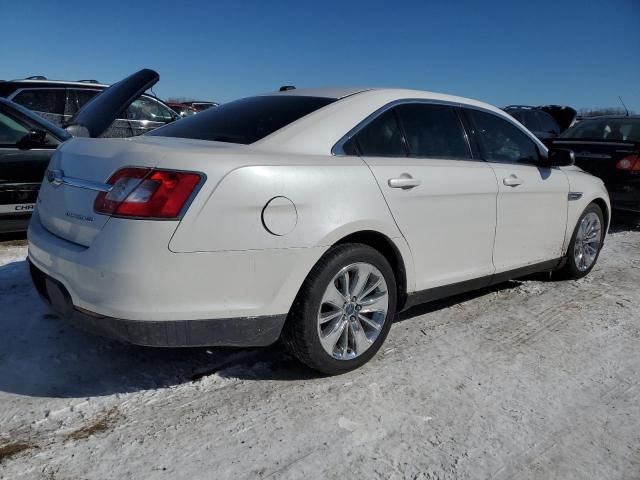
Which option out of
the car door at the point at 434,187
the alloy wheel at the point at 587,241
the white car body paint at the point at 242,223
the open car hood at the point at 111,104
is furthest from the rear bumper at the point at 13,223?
the alloy wheel at the point at 587,241

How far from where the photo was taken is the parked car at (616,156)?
6777mm

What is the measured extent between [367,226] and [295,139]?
57 cm

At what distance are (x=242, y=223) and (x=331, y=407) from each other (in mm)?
952

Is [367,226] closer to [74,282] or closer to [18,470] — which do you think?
[74,282]

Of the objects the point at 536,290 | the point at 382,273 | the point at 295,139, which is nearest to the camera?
the point at 295,139

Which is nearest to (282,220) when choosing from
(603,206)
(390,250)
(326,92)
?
(390,250)

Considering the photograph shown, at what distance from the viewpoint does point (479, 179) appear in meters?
3.54

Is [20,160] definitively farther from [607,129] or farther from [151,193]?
[607,129]

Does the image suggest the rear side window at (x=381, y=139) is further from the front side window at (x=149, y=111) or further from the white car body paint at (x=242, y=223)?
the front side window at (x=149, y=111)

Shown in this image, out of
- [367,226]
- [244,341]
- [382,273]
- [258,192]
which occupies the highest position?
[258,192]

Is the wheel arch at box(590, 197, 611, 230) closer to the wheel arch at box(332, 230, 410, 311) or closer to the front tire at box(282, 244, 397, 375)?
the wheel arch at box(332, 230, 410, 311)

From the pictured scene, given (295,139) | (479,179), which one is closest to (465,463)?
(295,139)

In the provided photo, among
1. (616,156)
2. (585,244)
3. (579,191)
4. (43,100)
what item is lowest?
(585,244)

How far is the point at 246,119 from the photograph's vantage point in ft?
10.2
